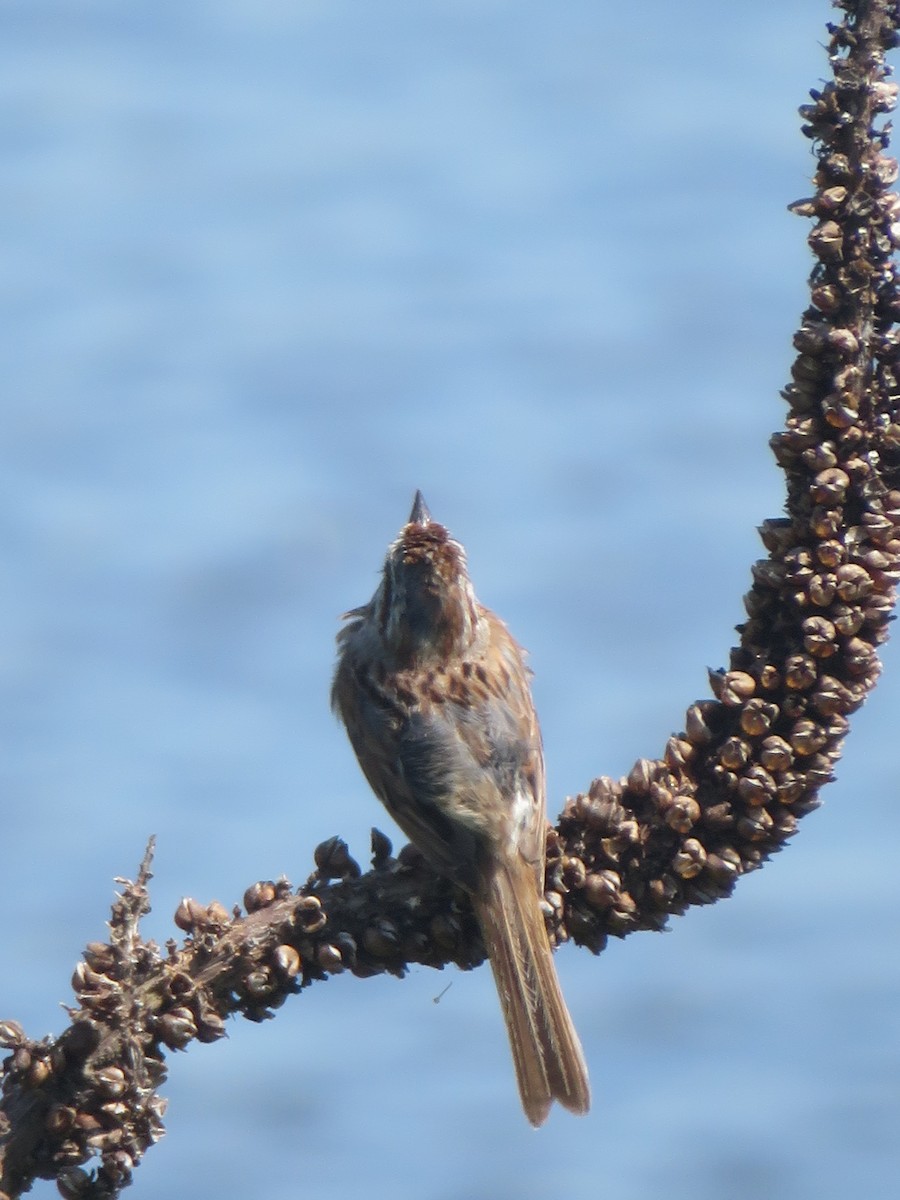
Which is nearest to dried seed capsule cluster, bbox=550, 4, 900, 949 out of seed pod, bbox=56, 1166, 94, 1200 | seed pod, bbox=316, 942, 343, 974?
seed pod, bbox=316, 942, 343, 974

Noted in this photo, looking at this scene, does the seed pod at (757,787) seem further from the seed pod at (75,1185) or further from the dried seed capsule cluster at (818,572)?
the seed pod at (75,1185)

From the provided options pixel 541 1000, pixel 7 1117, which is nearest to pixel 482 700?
pixel 541 1000

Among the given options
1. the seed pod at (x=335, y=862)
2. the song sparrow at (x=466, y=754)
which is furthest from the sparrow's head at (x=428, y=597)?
the seed pod at (x=335, y=862)

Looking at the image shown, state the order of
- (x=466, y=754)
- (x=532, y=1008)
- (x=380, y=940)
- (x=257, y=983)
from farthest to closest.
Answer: (x=466, y=754)
(x=532, y=1008)
(x=380, y=940)
(x=257, y=983)

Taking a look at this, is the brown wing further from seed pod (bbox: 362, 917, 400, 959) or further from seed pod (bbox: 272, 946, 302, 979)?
seed pod (bbox: 272, 946, 302, 979)

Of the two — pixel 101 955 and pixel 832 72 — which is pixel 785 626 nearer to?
pixel 832 72

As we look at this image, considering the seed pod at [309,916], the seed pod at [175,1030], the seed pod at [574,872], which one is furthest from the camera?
the seed pod at [574,872]

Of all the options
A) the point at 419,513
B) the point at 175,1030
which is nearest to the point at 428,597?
the point at 419,513

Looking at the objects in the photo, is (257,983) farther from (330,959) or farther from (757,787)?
(757,787)

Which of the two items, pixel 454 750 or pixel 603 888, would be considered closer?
pixel 603 888
